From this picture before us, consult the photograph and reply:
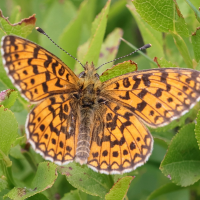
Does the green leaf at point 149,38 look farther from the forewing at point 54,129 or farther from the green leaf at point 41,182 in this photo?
the green leaf at point 41,182

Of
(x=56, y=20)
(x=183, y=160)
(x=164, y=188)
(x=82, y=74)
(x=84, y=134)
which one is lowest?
(x=164, y=188)

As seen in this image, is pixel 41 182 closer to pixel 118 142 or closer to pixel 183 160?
pixel 118 142

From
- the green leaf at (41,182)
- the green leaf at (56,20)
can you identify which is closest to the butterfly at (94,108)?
the green leaf at (41,182)

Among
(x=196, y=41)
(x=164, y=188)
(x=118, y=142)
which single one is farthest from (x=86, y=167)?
(x=196, y=41)

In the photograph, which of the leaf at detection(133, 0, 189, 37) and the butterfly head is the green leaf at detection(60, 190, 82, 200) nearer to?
the butterfly head

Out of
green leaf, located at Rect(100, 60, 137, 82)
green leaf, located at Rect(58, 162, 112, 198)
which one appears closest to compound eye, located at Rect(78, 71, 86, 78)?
green leaf, located at Rect(100, 60, 137, 82)
